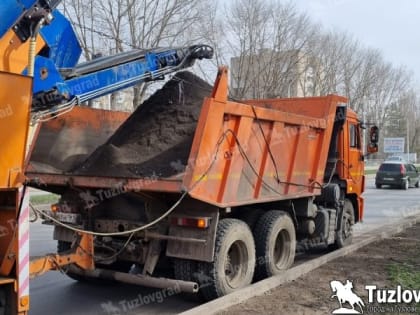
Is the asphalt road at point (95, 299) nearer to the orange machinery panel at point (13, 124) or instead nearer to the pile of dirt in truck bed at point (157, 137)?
the pile of dirt in truck bed at point (157, 137)

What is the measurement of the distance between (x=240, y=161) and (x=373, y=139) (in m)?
5.36

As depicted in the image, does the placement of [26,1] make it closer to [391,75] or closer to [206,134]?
[206,134]

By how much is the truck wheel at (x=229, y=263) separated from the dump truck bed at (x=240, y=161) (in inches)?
12.9

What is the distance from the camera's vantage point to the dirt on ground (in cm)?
616

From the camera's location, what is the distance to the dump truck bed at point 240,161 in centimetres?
606

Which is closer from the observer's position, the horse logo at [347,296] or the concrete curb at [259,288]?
the concrete curb at [259,288]

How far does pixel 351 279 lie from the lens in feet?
24.8

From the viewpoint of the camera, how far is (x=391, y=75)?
70438 millimetres

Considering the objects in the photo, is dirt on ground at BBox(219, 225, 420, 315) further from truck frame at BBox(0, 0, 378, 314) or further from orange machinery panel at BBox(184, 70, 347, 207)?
orange machinery panel at BBox(184, 70, 347, 207)

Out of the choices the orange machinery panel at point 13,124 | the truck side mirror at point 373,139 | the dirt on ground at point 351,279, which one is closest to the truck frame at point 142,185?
the orange machinery panel at point 13,124

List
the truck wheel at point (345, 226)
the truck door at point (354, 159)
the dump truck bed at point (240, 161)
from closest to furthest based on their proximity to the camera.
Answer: the dump truck bed at point (240, 161) → the truck wheel at point (345, 226) → the truck door at point (354, 159)

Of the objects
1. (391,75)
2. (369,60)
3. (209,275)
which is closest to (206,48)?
(209,275)

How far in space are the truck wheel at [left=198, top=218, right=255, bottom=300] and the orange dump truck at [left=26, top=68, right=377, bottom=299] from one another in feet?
0.04

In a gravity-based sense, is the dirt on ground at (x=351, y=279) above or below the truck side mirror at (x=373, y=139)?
below
